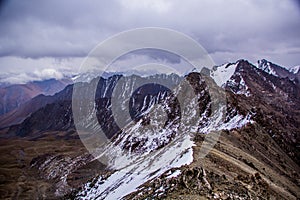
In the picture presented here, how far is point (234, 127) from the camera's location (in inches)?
2115

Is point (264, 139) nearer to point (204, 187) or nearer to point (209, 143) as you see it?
point (209, 143)

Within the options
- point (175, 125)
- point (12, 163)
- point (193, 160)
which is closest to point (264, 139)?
point (175, 125)

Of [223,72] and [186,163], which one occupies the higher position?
[223,72]

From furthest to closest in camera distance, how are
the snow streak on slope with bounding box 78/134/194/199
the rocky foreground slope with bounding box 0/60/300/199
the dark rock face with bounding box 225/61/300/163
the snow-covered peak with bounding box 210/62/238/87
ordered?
the snow-covered peak with bounding box 210/62/238/87, the dark rock face with bounding box 225/61/300/163, the snow streak on slope with bounding box 78/134/194/199, the rocky foreground slope with bounding box 0/60/300/199

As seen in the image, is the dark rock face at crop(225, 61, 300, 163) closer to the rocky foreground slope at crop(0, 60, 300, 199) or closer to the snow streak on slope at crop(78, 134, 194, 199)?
the rocky foreground slope at crop(0, 60, 300, 199)

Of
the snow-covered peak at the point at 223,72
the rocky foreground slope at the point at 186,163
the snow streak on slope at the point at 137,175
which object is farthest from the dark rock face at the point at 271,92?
the snow streak on slope at the point at 137,175

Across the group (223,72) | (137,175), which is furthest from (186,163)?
(223,72)

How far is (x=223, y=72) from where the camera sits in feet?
481

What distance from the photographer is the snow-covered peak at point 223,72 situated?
443ft

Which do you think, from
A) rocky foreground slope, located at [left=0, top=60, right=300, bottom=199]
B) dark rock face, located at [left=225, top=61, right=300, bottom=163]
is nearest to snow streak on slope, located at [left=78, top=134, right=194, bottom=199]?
rocky foreground slope, located at [left=0, top=60, right=300, bottom=199]

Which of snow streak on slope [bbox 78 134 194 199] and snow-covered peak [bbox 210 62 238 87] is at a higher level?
snow-covered peak [bbox 210 62 238 87]

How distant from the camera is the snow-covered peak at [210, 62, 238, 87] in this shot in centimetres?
13509

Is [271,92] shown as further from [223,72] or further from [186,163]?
[186,163]

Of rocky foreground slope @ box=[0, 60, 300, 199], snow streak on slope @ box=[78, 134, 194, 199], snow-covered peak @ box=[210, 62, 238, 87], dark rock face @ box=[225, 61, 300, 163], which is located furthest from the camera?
snow-covered peak @ box=[210, 62, 238, 87]
